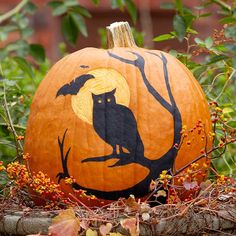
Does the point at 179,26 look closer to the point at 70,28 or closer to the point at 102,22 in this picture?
the point at 70,28

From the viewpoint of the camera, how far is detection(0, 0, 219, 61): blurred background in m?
4.48

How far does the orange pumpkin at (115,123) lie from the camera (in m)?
1.94

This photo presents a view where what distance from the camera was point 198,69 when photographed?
2.56 m

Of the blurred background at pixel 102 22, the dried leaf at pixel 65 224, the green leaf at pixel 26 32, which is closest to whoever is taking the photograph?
the dried leaf at pixel 65 224

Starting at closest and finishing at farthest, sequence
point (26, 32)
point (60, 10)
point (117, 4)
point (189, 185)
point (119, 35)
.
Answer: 1. point (189, 185)
2. point (119, 35)
3. point (117, 4)
4. point (60, 10)
5. point (26, 32)

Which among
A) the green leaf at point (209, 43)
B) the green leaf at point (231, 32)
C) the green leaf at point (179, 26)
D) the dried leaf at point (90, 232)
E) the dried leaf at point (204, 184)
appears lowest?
the dried leaf at point (204, 184)

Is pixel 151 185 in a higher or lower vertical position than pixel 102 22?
higher

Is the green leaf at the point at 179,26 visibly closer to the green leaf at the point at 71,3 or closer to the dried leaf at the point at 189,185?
the green leaf at the point at 71,3

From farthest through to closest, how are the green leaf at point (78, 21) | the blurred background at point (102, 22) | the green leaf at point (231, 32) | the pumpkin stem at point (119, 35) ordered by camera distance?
the blurred background at point (102, 22)
the green leaf at point (78, 21)
the green leaf at point (231, 32)
the pumpkin stem at point (119, 35)

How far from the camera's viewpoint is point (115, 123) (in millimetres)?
1938

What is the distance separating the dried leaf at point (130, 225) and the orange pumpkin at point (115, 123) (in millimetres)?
243

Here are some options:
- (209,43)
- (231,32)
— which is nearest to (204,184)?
(209,43)

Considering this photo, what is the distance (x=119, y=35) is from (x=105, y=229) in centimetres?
65

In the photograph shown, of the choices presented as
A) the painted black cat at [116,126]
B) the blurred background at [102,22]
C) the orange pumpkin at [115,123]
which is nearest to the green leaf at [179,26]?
the orange pumpkin at [115,123]
